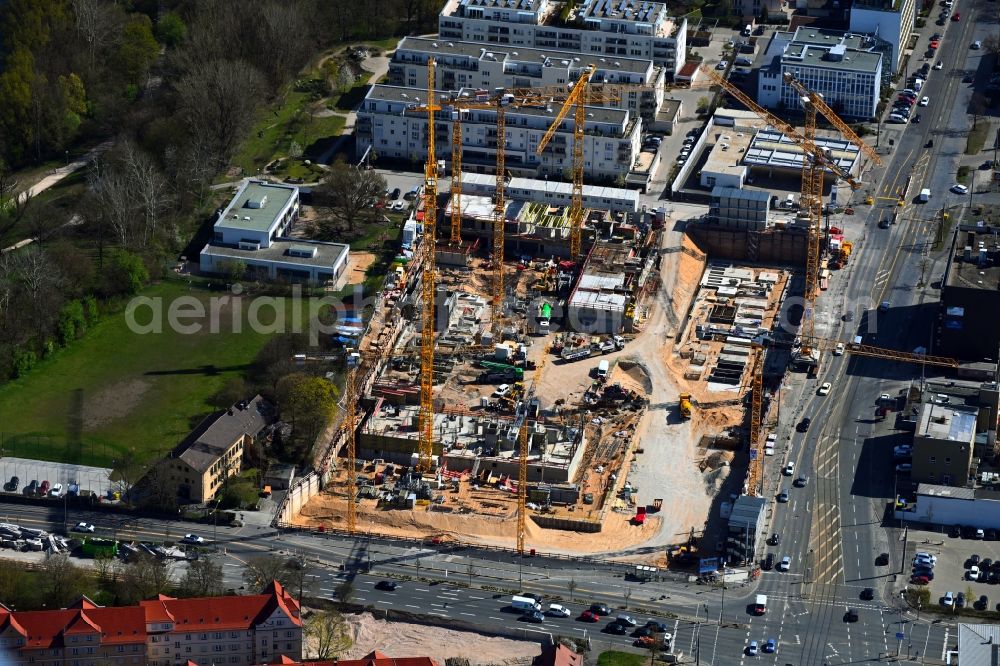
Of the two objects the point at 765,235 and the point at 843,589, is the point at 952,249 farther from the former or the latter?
the point at 843,589

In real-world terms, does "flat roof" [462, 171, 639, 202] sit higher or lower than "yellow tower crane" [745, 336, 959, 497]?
higher

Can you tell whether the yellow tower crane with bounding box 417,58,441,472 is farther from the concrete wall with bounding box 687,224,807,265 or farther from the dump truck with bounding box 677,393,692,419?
the concrete wall with bounding box 687,224,807,265

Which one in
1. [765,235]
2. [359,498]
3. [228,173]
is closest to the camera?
[359,498]

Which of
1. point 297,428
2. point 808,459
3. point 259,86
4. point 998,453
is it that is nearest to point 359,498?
point 297,428

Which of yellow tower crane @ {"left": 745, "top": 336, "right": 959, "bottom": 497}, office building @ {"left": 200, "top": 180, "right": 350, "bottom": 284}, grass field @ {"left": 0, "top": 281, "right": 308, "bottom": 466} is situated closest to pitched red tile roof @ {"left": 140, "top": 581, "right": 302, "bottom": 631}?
grass field @ {"left": 0, "top": 281, "right": 308, "bottom": 466}

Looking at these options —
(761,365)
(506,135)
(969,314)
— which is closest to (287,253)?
(506,135)

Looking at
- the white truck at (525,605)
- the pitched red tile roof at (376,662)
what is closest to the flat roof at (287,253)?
the white truck at (525,605)

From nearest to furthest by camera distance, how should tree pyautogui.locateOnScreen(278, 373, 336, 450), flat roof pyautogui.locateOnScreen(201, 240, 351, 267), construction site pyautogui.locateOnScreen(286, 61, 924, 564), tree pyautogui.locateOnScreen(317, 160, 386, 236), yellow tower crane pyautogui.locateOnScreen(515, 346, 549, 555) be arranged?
yellow tower crane pyautogui.locateOnScreen(515, 346, 549, 555)
construction site pyautogui.locateOnScreen(286, 61, 924, 564)
tree pyautogui.locateOnScreen(278, 373, 336, 450)
flat roof pyautogui.locateOnScreen(201, 240, 351, 267)
tree pyautogui.locateOnScreen(317, 160, 386, 236)
